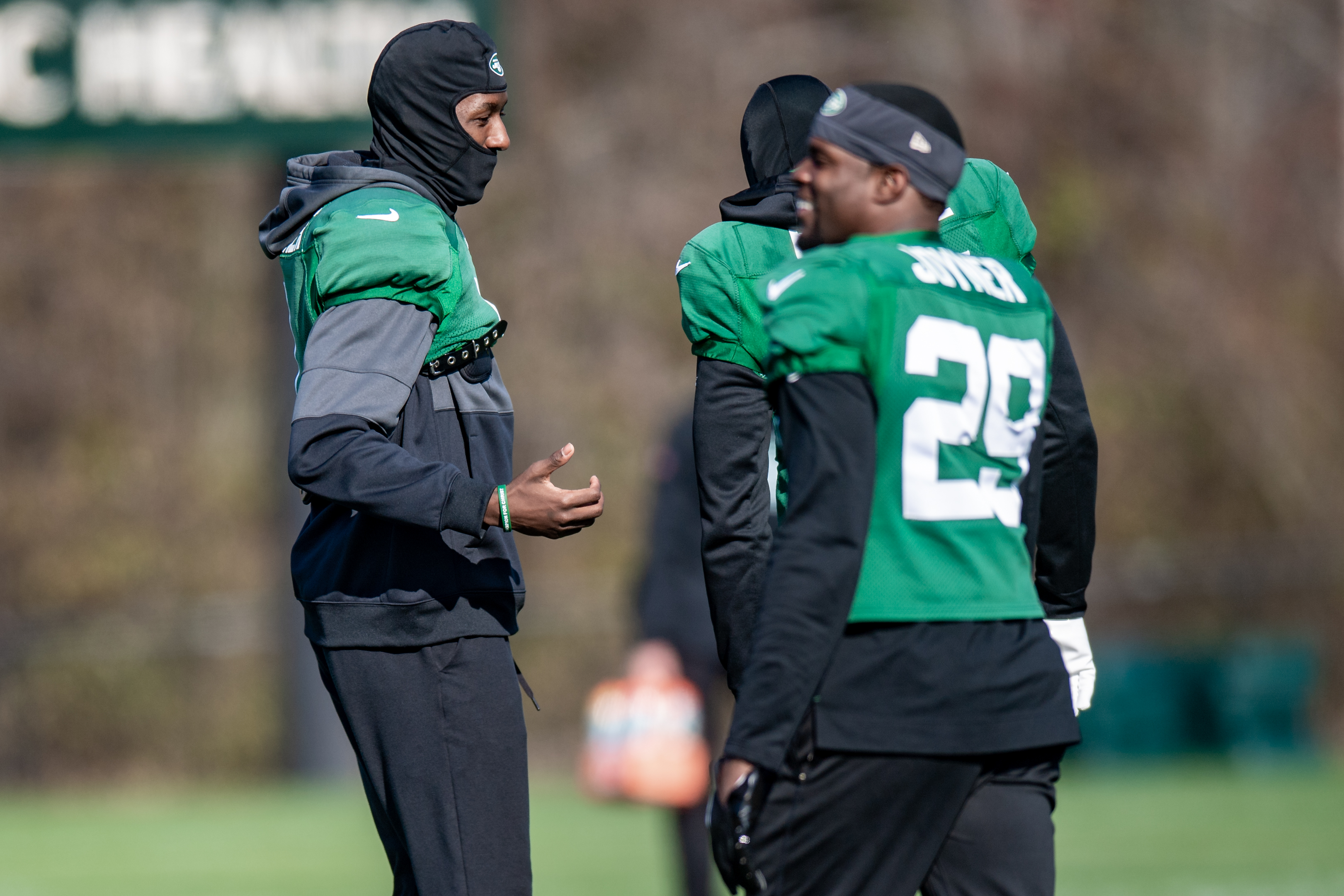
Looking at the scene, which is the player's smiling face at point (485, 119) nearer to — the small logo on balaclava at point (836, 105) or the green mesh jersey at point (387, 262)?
the green mesh jersey at point (387, 262)

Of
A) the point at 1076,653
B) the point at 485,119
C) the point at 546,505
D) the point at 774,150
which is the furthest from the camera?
the point at 774,150

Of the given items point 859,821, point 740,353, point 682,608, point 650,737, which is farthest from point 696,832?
point 859,821

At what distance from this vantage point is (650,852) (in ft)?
35.6

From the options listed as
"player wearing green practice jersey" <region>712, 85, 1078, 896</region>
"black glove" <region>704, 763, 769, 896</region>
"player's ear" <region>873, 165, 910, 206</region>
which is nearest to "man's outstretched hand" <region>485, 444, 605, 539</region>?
"player wearing green practice jersey" <region>712, 85, 1078, 896</region>

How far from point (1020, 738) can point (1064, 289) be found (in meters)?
18.6

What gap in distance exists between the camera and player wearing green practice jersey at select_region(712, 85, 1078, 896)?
3.17 meters

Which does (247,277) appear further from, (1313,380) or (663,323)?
(1313,380)

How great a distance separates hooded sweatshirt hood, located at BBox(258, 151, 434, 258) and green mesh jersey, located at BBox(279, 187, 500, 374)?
0.02 meters

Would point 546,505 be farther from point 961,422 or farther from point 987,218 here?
point 987,218

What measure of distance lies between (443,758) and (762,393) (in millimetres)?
1068

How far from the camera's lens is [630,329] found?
21156 mm

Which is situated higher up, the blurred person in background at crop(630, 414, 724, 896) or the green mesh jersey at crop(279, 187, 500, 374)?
the green mesh jersey at crop(279, 187, 500, 374)

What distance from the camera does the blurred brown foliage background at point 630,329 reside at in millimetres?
19141

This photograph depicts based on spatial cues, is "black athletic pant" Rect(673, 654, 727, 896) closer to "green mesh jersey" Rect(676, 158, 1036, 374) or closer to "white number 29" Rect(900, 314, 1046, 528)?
"green mesh jersey" Rect(676, 158, 1036, 374)
